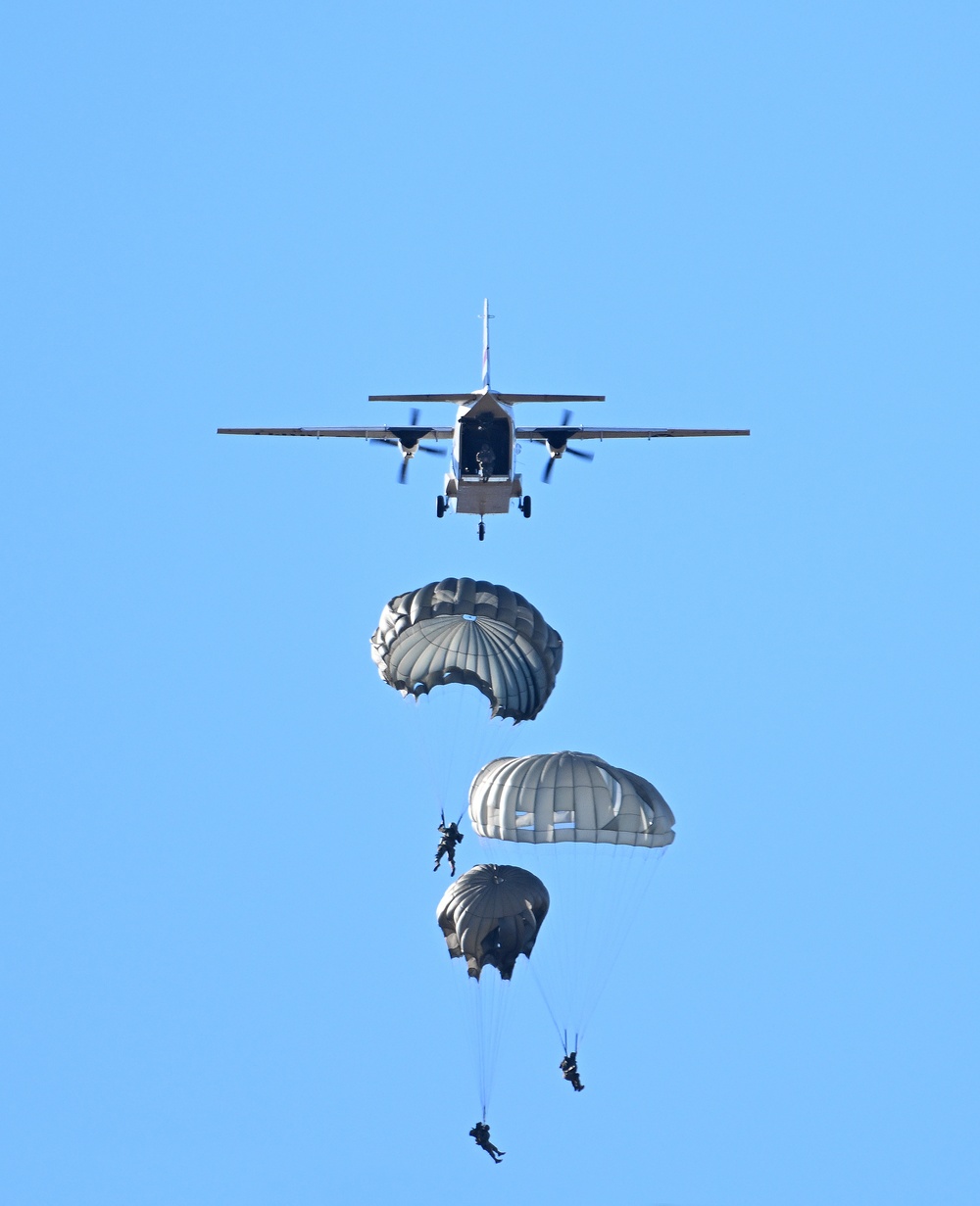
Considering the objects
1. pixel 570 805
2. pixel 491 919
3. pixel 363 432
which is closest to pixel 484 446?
pixel 363 432

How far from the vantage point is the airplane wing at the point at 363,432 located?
52000mm

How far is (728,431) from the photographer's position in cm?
5859

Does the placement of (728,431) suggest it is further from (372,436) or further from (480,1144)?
(480,1144)

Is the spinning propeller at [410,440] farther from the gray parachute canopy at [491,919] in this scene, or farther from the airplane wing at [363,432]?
the gray parachute canopy at [491,919]

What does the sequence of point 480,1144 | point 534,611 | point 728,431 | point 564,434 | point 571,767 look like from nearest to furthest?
point 480,1144, point 571,767, point 534,611, point 564,434, point 728,431

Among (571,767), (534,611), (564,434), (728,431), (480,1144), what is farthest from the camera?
(728,431)

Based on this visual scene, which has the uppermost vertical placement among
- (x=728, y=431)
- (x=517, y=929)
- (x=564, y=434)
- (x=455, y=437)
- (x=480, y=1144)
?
(x=728, y=431)

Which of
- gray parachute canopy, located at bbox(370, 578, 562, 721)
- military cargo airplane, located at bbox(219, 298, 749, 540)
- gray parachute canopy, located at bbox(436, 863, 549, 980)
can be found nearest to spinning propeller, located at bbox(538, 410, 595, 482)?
military cargo airplane, located at bbox(219, 298, 749, 540)

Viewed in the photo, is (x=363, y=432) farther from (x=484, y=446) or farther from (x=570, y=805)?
(x=570, y=805)

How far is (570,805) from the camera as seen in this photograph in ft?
135

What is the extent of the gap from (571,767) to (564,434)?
1425 cm

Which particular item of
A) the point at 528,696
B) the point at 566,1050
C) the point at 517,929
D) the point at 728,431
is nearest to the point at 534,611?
the point at 528,696

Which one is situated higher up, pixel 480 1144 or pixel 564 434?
pixel 564 434

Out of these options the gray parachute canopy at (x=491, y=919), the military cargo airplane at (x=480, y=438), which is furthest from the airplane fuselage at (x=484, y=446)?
the gray parachute canopy at (x=491, y=919)
